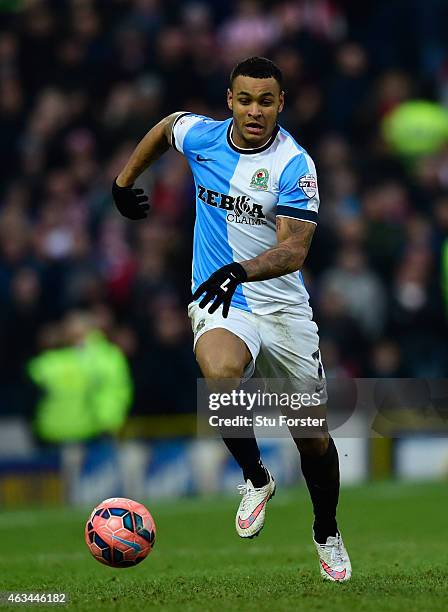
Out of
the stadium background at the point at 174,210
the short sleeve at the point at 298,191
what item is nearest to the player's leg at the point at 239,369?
the short sleeve at the point at 298,191

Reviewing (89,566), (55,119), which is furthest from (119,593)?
(55,119)

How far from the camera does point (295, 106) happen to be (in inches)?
680

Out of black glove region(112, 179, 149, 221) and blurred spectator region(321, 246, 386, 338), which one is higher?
black glove region(112, 179, 149, 221)

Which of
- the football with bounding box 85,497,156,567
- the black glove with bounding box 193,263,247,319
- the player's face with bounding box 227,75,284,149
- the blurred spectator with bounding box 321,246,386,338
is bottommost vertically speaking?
the blurred spectator with bounding box 321,246,386,338

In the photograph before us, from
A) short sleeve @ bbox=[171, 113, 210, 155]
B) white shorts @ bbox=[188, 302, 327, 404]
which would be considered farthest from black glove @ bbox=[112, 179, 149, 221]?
white shorts @ bbox=[188, 302, 327, 404]

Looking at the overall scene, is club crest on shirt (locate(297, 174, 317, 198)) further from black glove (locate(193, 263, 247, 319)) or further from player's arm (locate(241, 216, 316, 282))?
black glove (locate(193, 263, 247, 319))

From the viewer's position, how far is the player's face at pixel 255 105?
736cm

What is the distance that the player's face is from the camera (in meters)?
7.36

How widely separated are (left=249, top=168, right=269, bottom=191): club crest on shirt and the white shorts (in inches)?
26.4

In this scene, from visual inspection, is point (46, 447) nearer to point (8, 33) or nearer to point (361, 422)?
point (361, 422)

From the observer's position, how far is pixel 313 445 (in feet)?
24.9

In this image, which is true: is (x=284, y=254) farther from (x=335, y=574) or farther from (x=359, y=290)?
(x=359, y=290)

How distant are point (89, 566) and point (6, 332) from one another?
21.7 feet

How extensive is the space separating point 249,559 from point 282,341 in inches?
96.7
